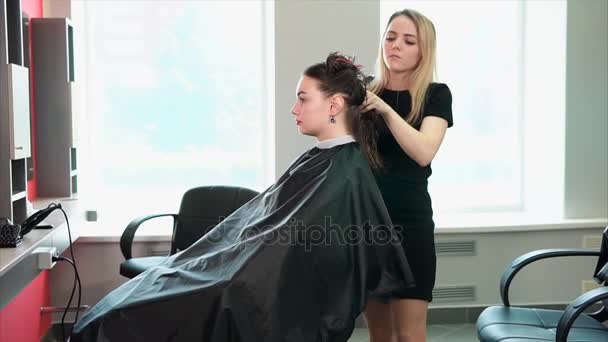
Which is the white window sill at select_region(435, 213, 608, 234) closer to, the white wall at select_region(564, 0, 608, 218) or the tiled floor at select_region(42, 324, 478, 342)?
the white wall at select_region(564, 0, 608, 218)

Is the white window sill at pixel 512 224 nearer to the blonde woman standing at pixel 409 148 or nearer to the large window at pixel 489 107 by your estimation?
A: the large window at pixel 489 107

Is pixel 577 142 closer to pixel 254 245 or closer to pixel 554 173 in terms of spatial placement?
pixel 554 173

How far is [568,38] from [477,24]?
22.2 inches

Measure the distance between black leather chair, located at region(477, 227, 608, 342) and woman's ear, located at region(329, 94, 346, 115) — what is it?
880 mm

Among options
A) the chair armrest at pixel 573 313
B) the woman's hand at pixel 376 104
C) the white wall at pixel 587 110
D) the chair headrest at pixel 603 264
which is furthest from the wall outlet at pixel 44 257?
the white wall at pixel 587 110

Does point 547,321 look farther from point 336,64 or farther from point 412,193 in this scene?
point 336,64

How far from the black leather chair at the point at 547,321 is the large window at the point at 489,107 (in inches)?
63.9

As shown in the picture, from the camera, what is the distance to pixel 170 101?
4000 mm

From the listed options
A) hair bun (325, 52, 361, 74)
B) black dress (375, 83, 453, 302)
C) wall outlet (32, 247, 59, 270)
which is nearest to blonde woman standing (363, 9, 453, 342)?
black dress (375, 83, 453, 302)

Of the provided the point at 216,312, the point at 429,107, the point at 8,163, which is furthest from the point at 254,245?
the point at 8,163

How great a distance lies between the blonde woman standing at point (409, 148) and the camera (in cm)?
209

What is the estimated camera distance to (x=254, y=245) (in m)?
2.01

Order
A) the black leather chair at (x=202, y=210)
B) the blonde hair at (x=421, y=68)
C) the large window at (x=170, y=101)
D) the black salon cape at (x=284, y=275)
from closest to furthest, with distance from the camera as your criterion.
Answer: the black salon cape at (x=284, y=275), the blonde hair at (x=421, y=68), the black leather chair at (x=202, y=210), the large window at (x=170, y=101)

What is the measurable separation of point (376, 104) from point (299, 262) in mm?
508
